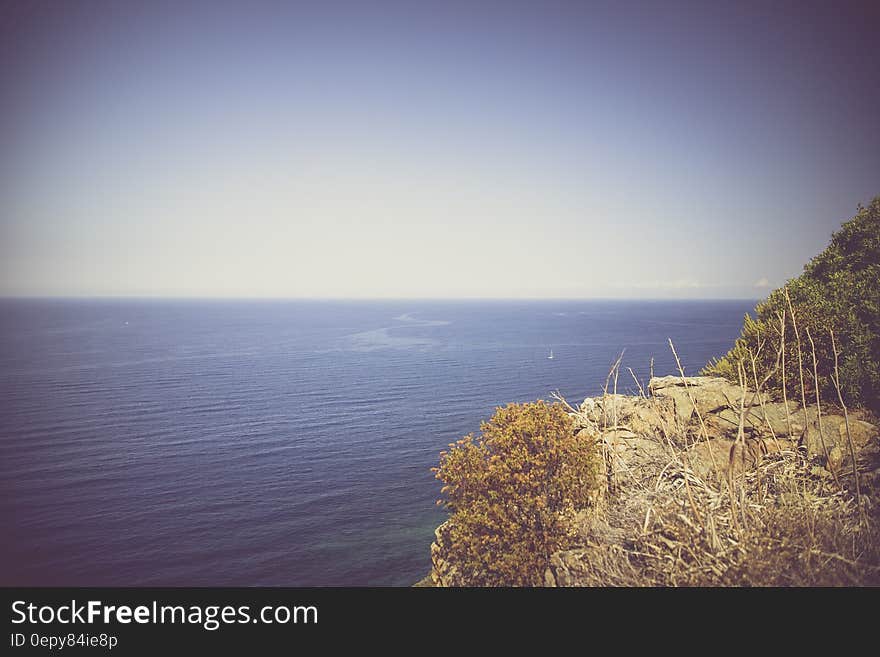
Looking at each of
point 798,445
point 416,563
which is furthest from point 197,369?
point 798,445

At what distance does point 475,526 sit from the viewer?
11.4m

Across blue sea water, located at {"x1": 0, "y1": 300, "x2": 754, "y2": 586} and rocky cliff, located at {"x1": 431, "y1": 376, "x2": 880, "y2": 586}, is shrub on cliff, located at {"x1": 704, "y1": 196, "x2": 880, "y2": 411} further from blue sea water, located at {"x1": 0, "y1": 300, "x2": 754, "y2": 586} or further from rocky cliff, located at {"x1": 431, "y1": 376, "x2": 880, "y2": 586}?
blue sea water, located at {"x1": 0, "y1": 300, "x2": 754, "y2": 586}

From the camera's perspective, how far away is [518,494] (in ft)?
37.7

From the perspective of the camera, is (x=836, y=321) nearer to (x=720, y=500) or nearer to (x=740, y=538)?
(x=720, y=500)

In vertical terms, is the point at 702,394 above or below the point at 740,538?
above

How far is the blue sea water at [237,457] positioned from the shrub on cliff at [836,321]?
77.0ft

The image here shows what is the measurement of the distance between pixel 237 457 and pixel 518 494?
39.6m

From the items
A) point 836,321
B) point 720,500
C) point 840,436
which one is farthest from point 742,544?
point 836,321

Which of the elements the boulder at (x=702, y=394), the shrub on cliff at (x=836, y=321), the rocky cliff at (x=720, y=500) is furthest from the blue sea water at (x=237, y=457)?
the shrub on cliff at (x=836, y=321)

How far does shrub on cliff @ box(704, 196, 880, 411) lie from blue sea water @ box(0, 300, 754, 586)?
23471mm

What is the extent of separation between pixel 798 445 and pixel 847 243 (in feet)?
30.8

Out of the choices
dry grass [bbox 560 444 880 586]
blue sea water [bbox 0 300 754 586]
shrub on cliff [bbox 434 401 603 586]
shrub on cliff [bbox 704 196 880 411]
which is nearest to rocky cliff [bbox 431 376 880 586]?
dry grass [bbox 560 444 880 586]

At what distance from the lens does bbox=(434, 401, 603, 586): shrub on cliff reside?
35.2ft
